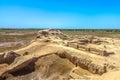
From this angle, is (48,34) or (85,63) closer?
(85,63)

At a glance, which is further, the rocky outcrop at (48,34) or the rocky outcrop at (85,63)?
the rocky outcrop at (48,34)

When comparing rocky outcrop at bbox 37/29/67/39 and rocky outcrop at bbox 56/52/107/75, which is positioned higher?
rocky outcrop at bbox 37/29/67/39

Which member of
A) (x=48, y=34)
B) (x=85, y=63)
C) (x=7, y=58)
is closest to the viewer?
(x=85, y=63)

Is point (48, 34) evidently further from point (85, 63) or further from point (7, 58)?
point (85, 63)

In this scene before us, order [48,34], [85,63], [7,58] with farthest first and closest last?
[48,34], [7,58], [85,63]

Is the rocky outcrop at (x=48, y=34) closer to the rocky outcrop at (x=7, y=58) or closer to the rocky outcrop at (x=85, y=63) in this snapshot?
the rocky outcrop at (x=7, y=58)

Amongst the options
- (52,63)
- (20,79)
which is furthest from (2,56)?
(52,63)

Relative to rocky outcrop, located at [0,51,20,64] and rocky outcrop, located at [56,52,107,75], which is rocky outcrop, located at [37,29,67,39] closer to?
rocky outcrop, located at [0,51,20,64]

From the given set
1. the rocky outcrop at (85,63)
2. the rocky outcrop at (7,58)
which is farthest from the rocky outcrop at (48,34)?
the rocky outcrop at (85,63)

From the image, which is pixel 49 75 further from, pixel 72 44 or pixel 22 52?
pixel 22 52

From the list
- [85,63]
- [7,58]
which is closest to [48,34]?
[7,58]

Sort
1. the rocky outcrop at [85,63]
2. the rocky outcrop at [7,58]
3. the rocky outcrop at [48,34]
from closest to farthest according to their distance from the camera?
the rocky outcrop at [85,63]
the rocky outcrop at [7,58]
the rocky outcrop at [48,34]

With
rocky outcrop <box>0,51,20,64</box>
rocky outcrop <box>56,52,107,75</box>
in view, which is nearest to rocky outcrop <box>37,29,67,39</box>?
rocky outcrop <box>0,51,20,64</box>

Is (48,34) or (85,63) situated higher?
(48,34)
